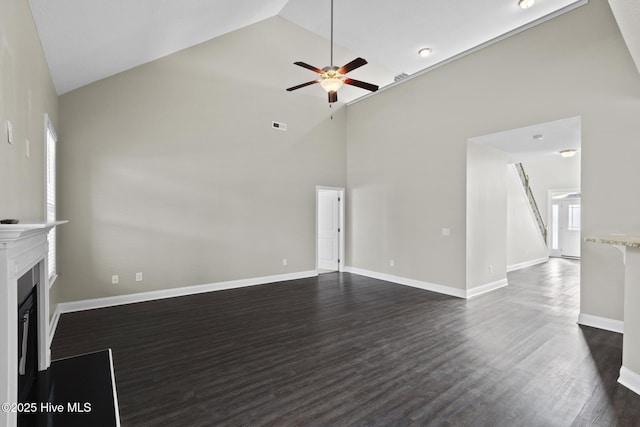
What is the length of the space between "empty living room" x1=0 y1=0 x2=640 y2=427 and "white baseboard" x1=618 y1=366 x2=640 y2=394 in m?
0.01

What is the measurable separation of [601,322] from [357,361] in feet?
10.6

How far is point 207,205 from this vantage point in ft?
18.1

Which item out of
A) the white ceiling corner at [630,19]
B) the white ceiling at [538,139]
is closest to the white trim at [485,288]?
the white ceiling at [538,139]

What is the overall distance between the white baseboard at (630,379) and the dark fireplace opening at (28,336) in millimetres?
4543

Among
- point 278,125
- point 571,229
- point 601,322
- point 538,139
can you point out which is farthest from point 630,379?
point 571,229

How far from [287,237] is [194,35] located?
12.7ft

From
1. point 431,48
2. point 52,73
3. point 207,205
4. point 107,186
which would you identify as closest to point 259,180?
point 207,205

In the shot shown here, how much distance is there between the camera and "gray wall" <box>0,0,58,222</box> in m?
1.78

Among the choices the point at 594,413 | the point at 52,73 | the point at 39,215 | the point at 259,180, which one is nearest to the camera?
the point at 594,413

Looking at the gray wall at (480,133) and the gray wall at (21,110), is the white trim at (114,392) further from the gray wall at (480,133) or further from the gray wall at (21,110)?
the gray wall at (480,133)

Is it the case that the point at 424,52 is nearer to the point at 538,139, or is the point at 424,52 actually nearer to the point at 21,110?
the point at 538,139

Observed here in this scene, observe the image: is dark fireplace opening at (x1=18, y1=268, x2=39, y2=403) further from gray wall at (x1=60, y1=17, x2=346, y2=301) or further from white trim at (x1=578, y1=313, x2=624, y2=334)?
white trim at (x1=578, y1=313, x2=624, y2=334)

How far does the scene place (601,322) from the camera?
380 centimetres

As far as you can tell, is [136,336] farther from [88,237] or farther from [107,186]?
[107,186]
